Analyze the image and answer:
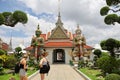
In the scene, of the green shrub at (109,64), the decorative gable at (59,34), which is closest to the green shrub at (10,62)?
the green shrub at (109,64)

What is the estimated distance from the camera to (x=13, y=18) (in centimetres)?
1644

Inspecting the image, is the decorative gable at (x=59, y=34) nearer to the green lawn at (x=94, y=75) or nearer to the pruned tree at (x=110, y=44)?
the green lawn at (x=94, y=75)

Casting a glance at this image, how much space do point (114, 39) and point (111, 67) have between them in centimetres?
183

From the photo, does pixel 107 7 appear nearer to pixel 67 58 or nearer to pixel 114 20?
pixel 114 20

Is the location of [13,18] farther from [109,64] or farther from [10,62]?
[10,62]

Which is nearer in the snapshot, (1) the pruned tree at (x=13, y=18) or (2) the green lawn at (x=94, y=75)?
(2) the green lawn at (x=94, y=75)

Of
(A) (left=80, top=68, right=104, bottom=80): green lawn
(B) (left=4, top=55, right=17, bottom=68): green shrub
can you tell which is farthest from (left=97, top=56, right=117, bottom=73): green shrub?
(B) (left=4, top=55, right=17, bottom=68): green shrub

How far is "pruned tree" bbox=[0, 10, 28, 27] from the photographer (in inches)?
643

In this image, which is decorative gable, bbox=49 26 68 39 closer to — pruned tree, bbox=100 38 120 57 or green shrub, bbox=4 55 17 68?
green shrub, bbox=4 55 17 68

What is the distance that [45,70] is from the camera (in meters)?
11.5

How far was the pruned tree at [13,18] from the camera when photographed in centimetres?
1634

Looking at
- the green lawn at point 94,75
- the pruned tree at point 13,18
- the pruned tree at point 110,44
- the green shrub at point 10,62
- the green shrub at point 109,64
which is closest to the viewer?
the green lawn at point 94,75

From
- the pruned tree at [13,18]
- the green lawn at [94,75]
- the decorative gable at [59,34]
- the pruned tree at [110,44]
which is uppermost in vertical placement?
the decorative gable at [59,34]

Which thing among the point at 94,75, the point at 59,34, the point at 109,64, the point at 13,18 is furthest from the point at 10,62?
the point at 59,34
